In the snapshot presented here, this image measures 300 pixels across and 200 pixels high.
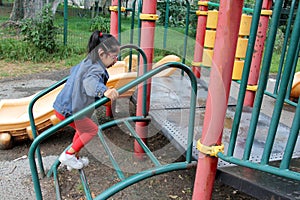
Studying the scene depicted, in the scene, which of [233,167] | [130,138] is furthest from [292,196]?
[130,138]

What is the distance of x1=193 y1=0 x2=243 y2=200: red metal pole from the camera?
4.77 ft

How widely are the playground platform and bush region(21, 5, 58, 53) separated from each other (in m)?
3.69

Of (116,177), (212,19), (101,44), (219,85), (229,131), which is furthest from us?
(212,19)

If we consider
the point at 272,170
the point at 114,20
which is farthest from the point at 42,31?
the point at 272,170

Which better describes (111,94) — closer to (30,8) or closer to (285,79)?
(285,79)

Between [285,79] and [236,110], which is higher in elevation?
[285,79]

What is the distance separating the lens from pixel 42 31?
6.86m

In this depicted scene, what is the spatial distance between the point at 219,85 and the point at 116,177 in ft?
4.85

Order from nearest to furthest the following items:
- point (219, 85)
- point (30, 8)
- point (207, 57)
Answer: point (219, 85) → point (207, 57) → point (30, 8)

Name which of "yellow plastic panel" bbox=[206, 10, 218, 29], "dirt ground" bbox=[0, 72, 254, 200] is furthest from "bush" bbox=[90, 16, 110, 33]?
"dirt ground" bbox=[0, 72, 254, 200]

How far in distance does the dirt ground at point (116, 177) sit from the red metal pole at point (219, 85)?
0.83m

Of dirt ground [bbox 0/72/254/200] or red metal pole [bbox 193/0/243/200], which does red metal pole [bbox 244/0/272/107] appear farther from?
red metal pole [bbox 193/0/243/200]

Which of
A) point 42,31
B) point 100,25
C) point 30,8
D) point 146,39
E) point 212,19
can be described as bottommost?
point 100,25

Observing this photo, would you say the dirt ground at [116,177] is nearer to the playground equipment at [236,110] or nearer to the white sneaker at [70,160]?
the white sneaker at [70,160]
